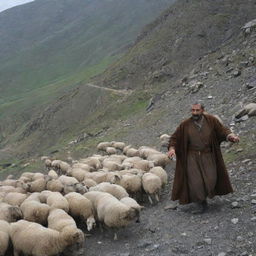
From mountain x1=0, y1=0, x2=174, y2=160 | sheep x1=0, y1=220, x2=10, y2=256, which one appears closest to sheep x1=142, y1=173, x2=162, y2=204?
sheep x1=0, y1=220, x2=10, y2=256

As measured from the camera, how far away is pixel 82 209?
9.02 meters

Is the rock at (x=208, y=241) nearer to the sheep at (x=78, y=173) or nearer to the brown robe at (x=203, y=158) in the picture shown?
the brown robe at (x=203, y=158)

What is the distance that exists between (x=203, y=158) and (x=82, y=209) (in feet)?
8.46

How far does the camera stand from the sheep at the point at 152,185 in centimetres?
1024

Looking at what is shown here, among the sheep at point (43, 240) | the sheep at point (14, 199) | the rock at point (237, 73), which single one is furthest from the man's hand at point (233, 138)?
the rock at point (237, 73)

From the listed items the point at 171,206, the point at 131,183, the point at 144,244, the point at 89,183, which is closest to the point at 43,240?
the point at 144,244

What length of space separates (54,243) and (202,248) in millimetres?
2407

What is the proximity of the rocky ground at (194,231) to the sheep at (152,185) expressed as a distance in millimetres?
455

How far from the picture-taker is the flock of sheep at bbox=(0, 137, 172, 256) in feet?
25.0

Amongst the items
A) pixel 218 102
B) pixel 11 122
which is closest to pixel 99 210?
pixel 218 102

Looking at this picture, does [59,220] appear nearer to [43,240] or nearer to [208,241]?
[43,240]

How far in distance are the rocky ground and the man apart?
1.19ft

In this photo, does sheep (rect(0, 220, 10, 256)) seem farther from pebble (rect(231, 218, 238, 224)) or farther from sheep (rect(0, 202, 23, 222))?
pebble (rect(231, 218, 238, 224))

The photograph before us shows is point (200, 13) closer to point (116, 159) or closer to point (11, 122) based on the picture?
point (116, 159)
